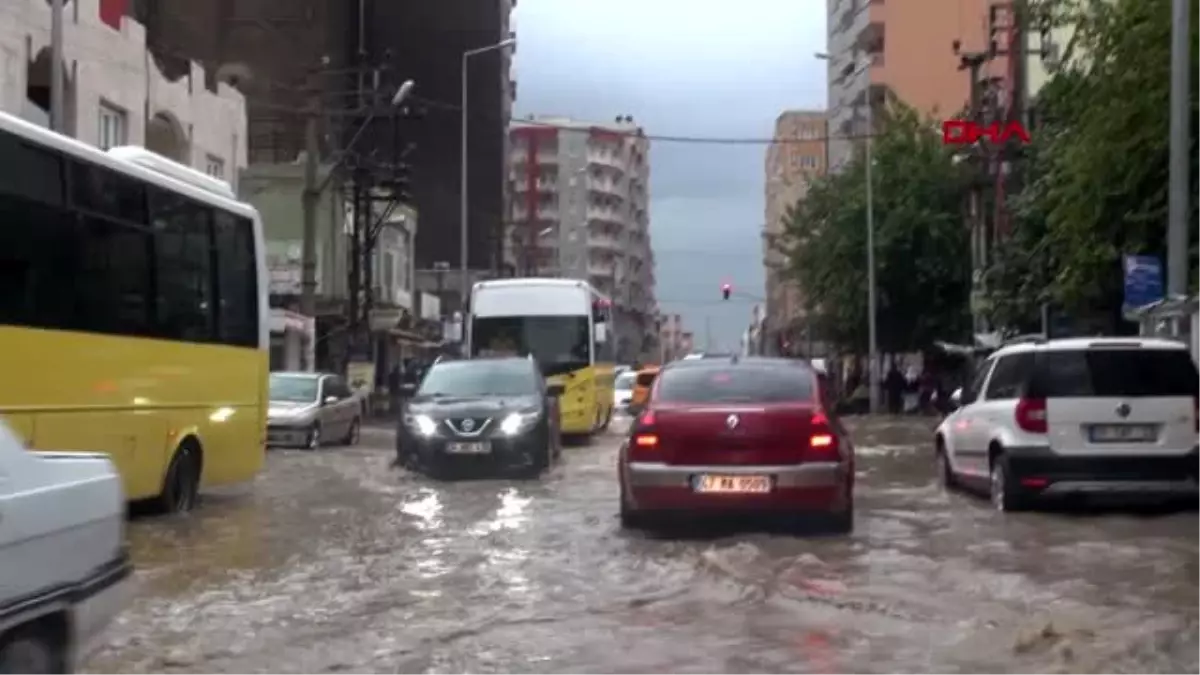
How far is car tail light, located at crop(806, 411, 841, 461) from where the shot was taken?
552 inches

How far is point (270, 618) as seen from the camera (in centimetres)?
1040

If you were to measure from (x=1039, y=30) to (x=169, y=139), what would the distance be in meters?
20.7

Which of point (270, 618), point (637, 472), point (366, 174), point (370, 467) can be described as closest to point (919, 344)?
point (366, 174)

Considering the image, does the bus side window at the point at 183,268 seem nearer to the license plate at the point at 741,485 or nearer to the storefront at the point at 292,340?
the license plate at the point at 741,485

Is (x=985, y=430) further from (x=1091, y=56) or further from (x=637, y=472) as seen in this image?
(x=1091, y=56)

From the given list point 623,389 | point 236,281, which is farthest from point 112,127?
point 623,389

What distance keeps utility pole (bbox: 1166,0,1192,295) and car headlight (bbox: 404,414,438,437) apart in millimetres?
8979

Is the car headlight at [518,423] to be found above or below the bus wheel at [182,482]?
above

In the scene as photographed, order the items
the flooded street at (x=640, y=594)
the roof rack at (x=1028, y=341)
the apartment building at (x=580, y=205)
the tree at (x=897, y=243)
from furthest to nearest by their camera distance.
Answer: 1. the apartment building at (x=580, y=205)
2. the tree at (x=897, y=243)
3. the roof rack at (x=1028, y=341)
4. the flooded street at (x=640, y=594)

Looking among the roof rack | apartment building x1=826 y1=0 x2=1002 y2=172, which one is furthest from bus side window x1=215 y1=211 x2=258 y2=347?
apartment building x1=826 y1=0 x2=1002 y2=172

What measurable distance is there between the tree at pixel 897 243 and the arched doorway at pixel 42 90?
27.7 metres

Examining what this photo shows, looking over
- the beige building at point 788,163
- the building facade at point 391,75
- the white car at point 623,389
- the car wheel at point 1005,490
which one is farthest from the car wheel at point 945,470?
the beige building at point 788,163

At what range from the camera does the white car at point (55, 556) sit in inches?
244

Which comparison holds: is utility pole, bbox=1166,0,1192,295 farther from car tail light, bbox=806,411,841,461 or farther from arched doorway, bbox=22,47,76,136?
arched doorway, bbox=22,47,76,136
